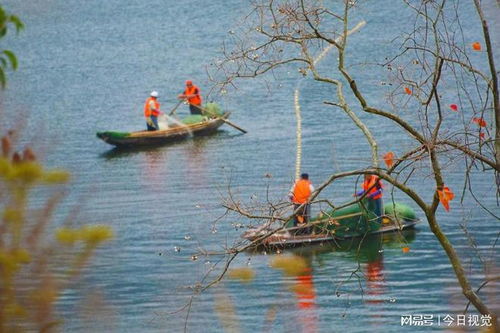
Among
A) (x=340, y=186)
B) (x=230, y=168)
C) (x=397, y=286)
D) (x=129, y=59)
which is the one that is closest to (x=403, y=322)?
(x=397, y=286)

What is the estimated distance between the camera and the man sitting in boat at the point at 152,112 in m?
38.4

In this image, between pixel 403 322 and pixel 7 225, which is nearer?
pixel 7 225

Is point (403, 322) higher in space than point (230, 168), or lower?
lower

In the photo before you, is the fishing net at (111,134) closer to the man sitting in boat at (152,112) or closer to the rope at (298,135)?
the man sitting in boat at (152,112)

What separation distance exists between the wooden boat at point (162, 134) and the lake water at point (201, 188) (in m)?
0.36

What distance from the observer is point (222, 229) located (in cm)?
2731

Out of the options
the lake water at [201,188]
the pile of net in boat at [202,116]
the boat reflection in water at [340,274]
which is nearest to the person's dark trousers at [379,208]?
the lake water at [201,188]

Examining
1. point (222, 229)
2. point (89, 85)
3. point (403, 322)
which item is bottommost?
point (403, 322)

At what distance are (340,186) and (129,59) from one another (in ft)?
88.1

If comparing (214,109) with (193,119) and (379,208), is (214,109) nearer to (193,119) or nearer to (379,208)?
(193,119)

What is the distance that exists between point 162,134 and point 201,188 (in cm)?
739

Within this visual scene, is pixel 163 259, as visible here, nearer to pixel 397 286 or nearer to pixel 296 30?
pixel 397 286

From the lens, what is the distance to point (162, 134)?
1534 inches

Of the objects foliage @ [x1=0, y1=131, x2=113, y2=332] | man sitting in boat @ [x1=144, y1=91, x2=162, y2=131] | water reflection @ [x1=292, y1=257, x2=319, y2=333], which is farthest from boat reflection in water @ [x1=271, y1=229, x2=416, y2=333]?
foliage @ [x1=0, y1=131, x2=113, y2=332]
